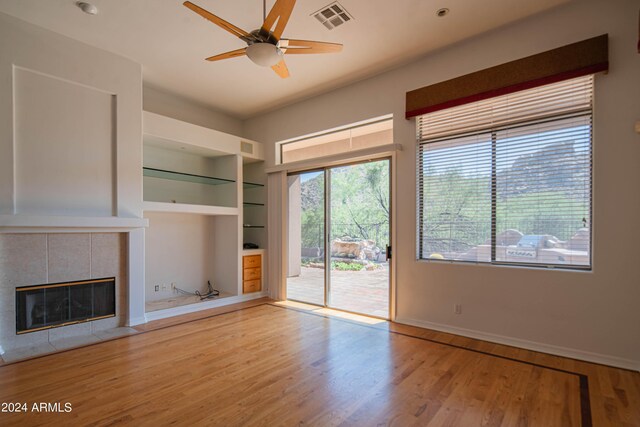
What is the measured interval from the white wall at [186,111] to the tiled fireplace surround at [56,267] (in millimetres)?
2302

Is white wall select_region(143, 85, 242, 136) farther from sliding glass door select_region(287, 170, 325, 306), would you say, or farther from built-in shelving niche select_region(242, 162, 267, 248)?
sliding glass door select_region(287, 170, 325, 306)

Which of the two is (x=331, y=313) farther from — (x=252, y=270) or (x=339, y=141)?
(x=339, y=141)

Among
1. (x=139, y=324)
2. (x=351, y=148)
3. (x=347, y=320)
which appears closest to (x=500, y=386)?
(x=347, y=320)

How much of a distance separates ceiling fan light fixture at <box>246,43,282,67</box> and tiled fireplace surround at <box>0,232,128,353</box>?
2987mm

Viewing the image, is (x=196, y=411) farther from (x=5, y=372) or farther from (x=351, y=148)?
(x=351, y=148)

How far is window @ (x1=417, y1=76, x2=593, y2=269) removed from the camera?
3.25 metres

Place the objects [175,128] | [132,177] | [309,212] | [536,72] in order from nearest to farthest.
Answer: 1. [536,72]
2. [132,177]
3. [175,128]
4. [309,212]

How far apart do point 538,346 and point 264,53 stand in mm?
3918

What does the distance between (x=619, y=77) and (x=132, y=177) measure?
18.2ft

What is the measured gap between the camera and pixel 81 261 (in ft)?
12.7

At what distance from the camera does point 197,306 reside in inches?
198

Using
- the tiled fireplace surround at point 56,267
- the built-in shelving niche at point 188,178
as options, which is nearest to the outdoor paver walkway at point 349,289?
the built-in shelving niche at point 188,178

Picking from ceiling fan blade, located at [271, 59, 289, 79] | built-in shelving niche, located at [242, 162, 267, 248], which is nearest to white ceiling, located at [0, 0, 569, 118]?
ceiling fan blade, located at [271, 59, 289, 79]

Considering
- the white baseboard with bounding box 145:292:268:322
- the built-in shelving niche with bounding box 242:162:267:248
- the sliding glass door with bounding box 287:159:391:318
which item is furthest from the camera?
the built-in shelving niche with bounding box 242:162:267:248
